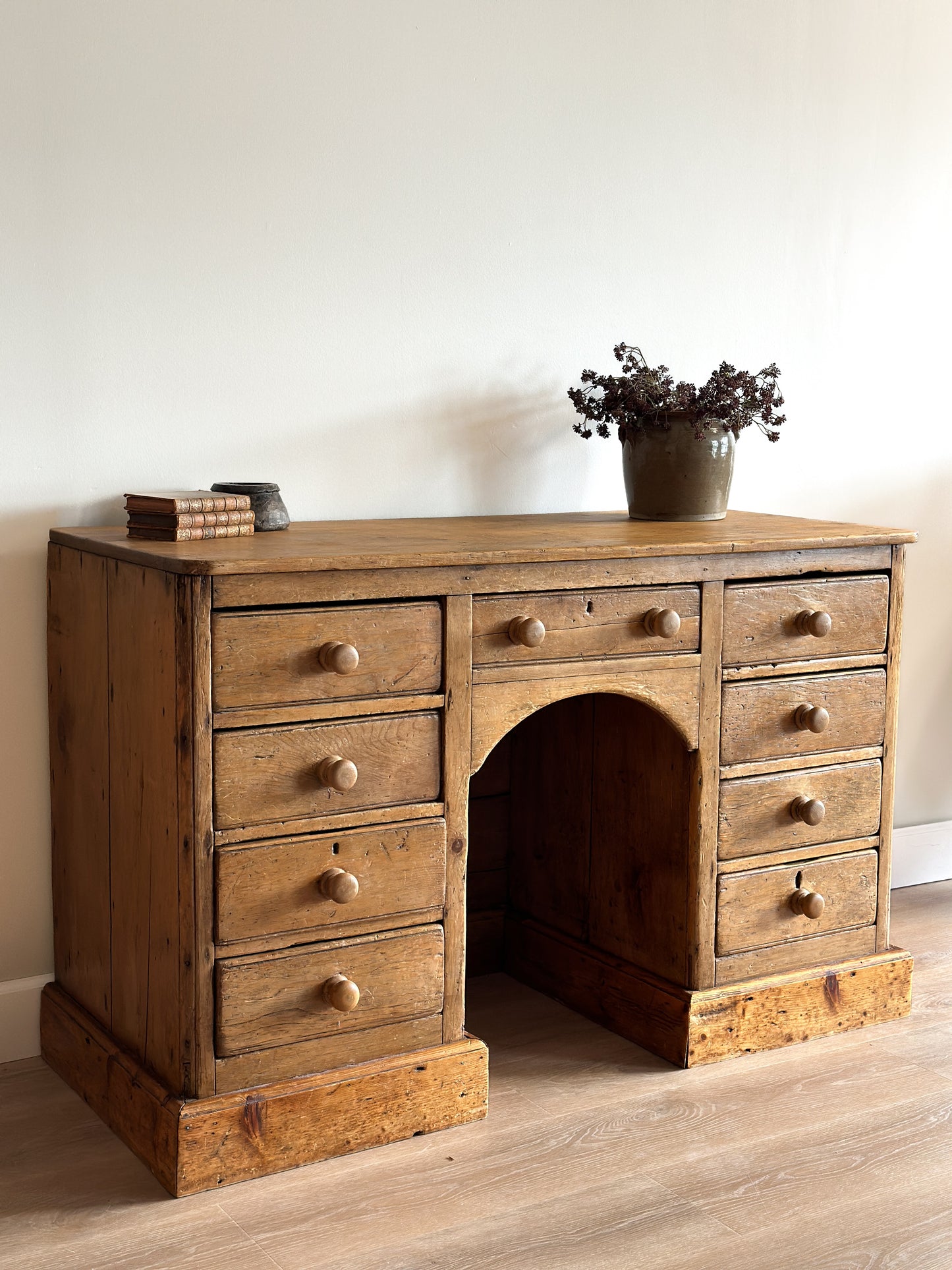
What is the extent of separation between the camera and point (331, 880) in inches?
74.4

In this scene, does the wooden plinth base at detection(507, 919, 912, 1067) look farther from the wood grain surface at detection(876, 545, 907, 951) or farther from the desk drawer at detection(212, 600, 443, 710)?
the desk drawer at detection(212, 600, 443, 710)

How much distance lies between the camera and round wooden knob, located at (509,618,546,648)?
1.98 m

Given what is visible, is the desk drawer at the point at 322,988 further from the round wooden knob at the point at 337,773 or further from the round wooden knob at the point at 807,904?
the round wooden knob at the point at 807,904

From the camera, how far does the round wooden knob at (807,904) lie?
2320mm

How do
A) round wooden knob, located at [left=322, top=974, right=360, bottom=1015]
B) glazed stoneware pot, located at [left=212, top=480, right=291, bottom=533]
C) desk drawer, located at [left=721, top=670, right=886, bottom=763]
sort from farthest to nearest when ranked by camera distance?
desk drawer, located at [left=721, top=670, right=886, bottom=763]
glazed stoneware pot, located at [left=212, top=480, right=291, bottom=533]
round wooden knob, located at [left=322, top=974, right=360, bottom=1015]

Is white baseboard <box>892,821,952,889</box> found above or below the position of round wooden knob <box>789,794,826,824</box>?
below

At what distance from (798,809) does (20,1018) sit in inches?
53.8

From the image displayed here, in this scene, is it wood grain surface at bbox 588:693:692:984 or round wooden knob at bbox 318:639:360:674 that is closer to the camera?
round wooden knob at bbox 318:639:360:674

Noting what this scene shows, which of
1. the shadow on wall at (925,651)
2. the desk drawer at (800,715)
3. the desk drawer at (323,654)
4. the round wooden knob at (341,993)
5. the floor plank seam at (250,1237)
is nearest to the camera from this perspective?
the floor plank seam at (250,1237)

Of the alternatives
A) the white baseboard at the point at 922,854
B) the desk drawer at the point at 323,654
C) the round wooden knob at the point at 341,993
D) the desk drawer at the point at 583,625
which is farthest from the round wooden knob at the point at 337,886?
the white baseboard at the point at 922,854

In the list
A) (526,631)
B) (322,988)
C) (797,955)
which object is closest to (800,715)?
(797,955)

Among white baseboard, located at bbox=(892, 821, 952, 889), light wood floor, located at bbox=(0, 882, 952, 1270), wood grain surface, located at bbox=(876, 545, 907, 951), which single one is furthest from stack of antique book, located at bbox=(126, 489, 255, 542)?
white baseboard, located at bbox=(892, 821, 952, 889)

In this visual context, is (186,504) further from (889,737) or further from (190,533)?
(889,737)

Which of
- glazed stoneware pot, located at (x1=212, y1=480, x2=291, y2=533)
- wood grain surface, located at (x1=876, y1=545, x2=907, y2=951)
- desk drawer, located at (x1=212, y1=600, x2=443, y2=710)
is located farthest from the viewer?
wood grain surface, located at (x1=876, y1=545, x2=907, y2=951)
